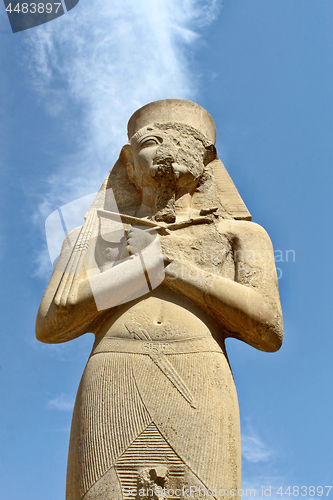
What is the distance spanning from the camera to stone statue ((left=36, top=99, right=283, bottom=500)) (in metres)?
3.06

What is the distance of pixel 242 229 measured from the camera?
14.3 ft

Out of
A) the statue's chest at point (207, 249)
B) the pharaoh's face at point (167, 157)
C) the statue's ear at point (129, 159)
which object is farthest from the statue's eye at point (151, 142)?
the statue's chest at point (207, 249)

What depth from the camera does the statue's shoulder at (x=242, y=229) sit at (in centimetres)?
429

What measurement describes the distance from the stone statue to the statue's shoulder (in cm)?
2

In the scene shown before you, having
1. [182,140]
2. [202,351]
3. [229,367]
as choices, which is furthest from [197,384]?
[182,140]

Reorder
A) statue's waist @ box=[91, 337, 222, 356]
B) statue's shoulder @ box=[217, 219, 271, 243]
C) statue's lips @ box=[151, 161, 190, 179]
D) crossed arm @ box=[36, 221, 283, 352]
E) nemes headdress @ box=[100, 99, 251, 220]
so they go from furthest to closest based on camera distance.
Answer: nemes headdress @ box=[100, 99, 251, 220]
statue's lips @ box=[151, 161, 190, 179]
statue's shoulder @ box=[217, 219, 271, 243]
crossed arm @ box=[36, 221, 283, 352]
statue's waist @ box=[91, 337, 222, 356]

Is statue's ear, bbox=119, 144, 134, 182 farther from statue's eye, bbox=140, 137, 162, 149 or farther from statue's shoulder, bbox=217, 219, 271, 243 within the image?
statue's shoulder, bbox=217, 219, 271, 243

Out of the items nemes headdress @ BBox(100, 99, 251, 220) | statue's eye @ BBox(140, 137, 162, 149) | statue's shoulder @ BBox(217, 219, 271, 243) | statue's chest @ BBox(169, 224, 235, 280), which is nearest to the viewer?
statue's chest @ BBox(169, 224, 235, 280)

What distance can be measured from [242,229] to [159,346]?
4.75ft

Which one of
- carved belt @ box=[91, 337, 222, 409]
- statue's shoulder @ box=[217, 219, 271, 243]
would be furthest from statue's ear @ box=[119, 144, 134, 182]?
carved belt @ box=[91, 337, 222, 409]

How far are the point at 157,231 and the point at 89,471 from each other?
2.01 m

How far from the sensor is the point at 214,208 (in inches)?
176

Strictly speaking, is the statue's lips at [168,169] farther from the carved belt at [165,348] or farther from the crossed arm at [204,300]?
the carved belt at [165,348]

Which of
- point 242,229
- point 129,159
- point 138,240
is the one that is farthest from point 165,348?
point 129,159
